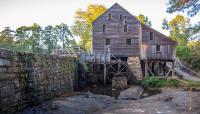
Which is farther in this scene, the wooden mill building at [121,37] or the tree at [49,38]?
the tree at [49,38]

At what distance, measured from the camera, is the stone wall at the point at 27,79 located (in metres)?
10.7

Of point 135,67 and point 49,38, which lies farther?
point 49,38

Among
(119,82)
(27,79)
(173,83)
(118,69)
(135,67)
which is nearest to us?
(27,79)

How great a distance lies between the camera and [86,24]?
2179 inches

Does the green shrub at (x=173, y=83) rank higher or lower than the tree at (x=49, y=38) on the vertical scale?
lower

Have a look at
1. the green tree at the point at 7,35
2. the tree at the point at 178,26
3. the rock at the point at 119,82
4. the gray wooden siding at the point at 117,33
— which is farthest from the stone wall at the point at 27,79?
the tree at the point at 178,26

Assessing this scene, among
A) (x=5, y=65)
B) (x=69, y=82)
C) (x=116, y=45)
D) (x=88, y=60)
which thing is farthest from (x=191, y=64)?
(x=5, y=65)

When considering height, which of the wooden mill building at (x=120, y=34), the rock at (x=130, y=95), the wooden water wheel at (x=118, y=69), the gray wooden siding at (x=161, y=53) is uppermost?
the wooden mill building at (x=120, y=34)

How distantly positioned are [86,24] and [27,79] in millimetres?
42496

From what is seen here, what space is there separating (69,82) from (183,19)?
45986 mm

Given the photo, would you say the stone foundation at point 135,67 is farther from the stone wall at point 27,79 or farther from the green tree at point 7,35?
the green tree at point 7,35

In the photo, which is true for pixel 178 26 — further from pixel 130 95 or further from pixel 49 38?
pixel 130 95

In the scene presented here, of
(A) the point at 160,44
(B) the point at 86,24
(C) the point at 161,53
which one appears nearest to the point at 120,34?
(A) the point at 160,44

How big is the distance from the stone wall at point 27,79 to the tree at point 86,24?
33505mm
